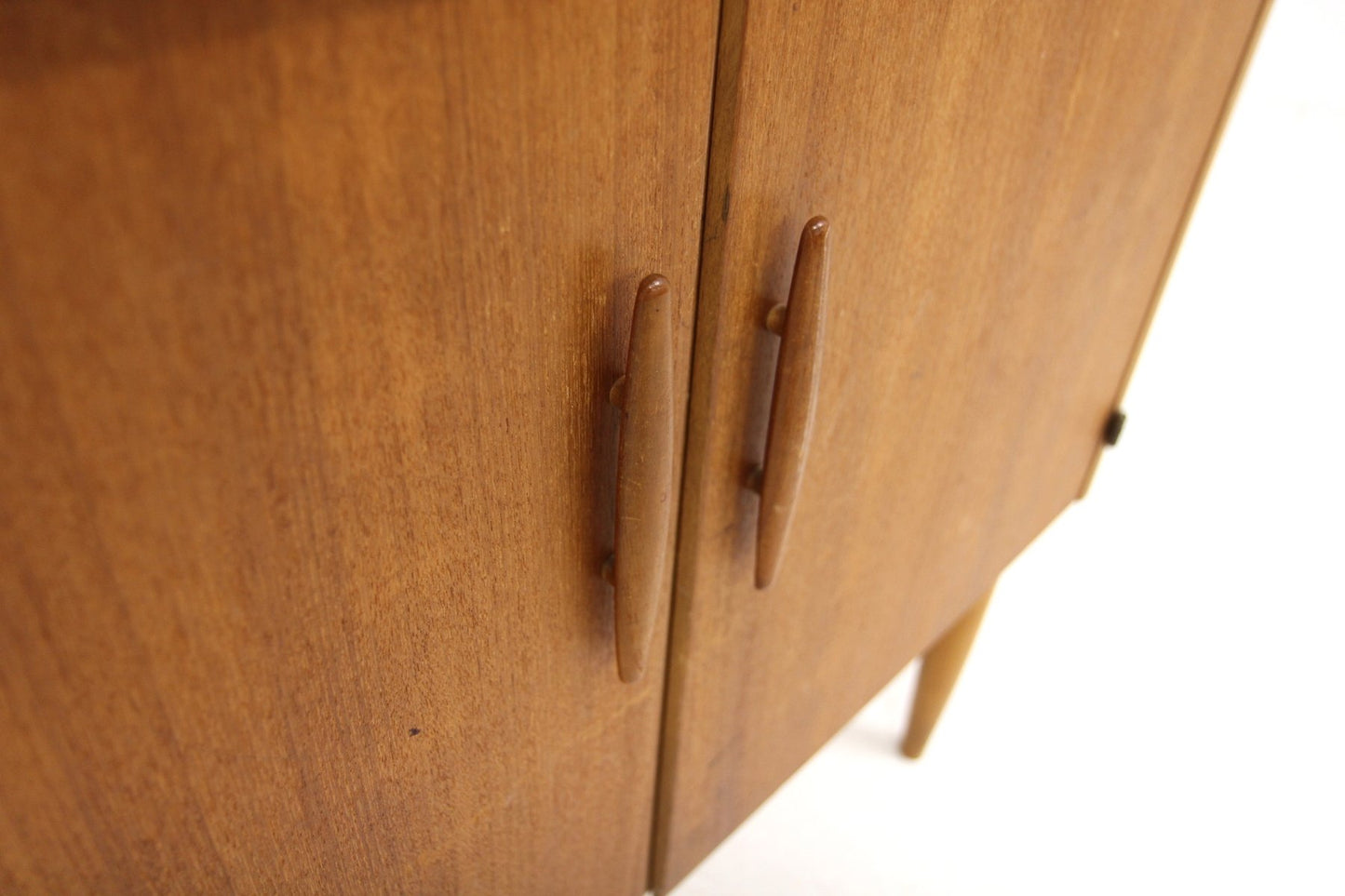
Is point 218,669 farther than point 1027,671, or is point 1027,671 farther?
point 1027,671

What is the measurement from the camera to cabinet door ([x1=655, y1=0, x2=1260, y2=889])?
0.35m

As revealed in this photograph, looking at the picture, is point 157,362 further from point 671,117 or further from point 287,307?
point 671,117

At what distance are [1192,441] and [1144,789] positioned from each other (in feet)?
2.17

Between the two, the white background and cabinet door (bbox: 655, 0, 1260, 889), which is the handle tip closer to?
cabinet door (bbox: 655, 0, 1260, 889)

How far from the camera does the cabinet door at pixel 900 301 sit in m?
0.35

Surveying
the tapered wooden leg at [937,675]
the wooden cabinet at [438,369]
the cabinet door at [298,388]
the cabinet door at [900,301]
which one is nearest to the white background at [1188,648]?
the tapered wooden leg at [937,675]

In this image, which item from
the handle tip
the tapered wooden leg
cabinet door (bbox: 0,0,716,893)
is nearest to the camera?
cabinet door (bbox: 0,0,716,893)

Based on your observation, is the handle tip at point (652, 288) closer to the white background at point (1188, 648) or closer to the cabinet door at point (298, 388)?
the cabinet door at point (298, 388)

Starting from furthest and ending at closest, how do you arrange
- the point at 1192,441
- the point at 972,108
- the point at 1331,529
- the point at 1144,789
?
the point at 1192,441 < the point at 1331,529 < the point at 1144,789 < the point at 972,108

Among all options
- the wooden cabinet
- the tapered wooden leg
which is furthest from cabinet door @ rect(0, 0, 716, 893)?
the tapered wooden leg

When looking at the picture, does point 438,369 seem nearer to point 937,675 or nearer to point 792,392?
point 792,392

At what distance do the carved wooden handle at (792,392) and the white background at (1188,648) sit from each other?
676 millimetres

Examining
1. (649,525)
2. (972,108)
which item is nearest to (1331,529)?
(972,108)

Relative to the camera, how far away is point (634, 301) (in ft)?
1.02
